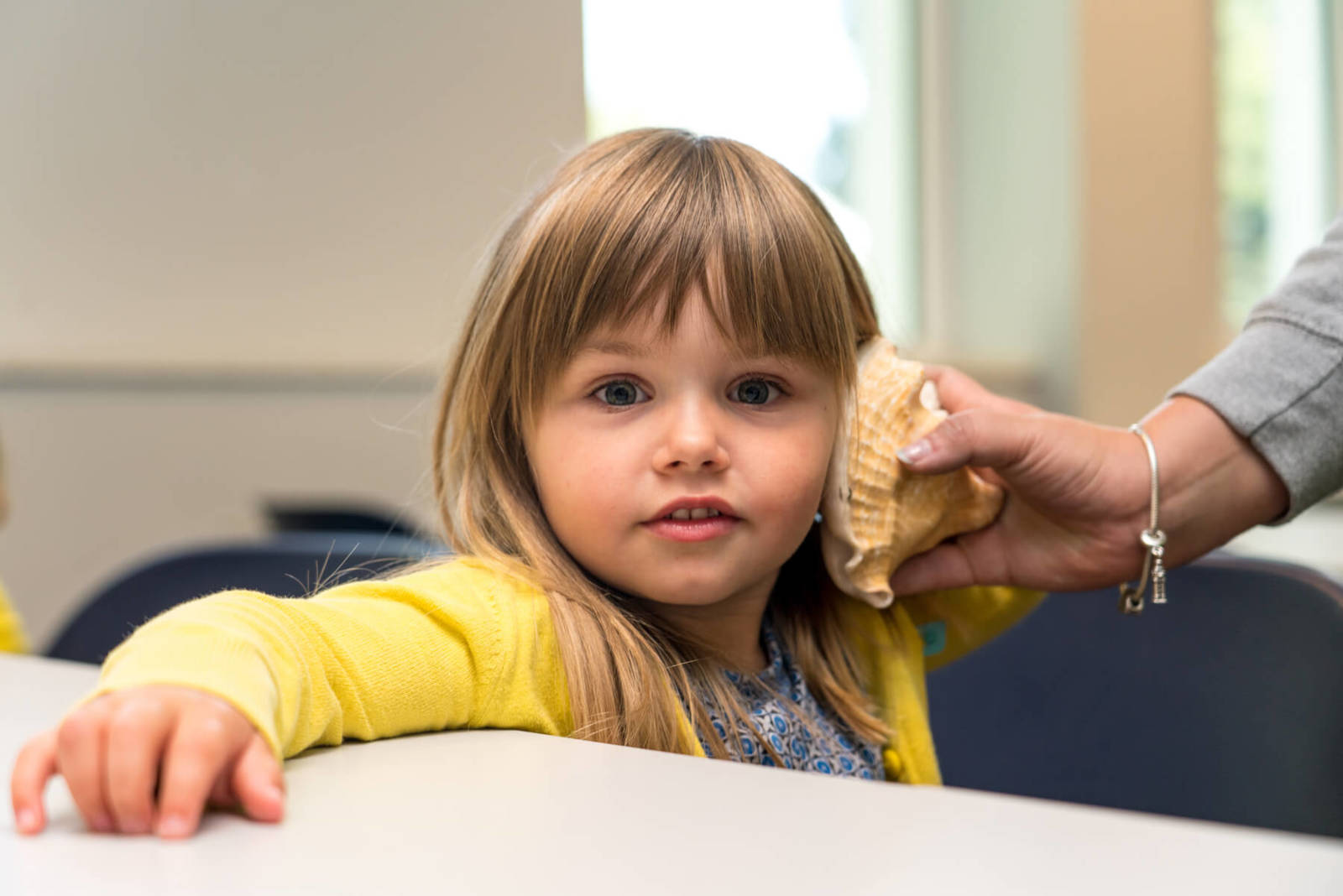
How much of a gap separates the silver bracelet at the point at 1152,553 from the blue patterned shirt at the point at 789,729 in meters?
0.24

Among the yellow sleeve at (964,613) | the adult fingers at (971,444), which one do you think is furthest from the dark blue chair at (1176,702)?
the adult fingers at (971,444)

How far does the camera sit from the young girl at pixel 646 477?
675 millimetres

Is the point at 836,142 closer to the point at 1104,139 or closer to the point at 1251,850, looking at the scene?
the point at 1104,139

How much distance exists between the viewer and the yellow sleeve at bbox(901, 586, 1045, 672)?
993mm

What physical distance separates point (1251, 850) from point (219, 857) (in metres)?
0.27

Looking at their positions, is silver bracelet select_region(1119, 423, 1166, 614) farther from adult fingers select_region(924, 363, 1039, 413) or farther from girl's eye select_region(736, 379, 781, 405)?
girl's eye select_region(736, 379, 781, 405)

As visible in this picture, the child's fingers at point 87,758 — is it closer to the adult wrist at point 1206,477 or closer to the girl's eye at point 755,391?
the girl's eye at point 755,391

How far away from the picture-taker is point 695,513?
0.74m

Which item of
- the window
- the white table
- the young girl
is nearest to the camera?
the white table

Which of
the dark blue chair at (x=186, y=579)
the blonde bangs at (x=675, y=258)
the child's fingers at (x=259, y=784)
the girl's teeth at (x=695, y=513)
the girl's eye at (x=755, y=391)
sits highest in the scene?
the blonde bangs at (x=675, y=258)

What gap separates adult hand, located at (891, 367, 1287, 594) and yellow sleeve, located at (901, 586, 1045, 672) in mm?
40

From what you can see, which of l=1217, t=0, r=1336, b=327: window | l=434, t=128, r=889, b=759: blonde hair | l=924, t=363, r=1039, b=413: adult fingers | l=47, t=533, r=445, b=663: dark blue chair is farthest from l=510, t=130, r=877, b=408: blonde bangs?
l=1217, t=0, r=1336, b=327: window

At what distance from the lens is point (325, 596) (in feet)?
1.96

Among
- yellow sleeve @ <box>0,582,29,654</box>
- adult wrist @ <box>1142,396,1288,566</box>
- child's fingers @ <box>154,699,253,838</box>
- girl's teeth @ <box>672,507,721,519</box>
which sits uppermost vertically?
child's fingers @ <box>154,699,253,838</box>
